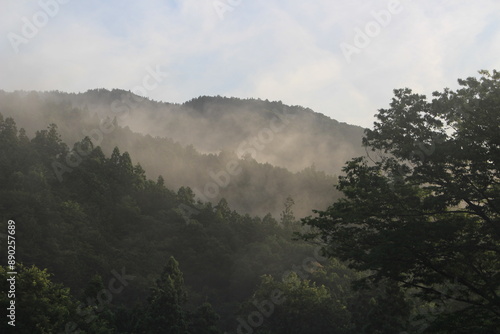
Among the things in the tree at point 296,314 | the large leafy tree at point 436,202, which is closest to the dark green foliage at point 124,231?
the tree at point 296,314

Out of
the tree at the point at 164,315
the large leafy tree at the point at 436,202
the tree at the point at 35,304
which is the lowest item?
the tree at the point at 164,315

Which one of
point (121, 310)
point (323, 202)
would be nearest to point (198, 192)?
point (323, 202)

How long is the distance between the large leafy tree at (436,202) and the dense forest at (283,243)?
5 cm

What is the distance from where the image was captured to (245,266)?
306 feet

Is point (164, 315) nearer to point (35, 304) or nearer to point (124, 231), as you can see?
point (35, 304)

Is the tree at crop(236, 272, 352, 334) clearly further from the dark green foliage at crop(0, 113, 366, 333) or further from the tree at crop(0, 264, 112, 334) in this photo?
the tree at crop(0, 264, 112, 334)

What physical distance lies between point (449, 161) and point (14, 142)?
112 m

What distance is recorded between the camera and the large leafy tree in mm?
17375

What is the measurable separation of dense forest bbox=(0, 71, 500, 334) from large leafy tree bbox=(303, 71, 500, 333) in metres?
0.05

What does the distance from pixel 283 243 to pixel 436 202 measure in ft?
281

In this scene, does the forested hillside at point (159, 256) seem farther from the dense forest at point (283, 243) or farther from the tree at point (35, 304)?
the tree at point (35, 304)

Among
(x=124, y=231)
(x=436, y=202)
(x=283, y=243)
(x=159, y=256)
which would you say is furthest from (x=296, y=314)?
(x=124, y=231)

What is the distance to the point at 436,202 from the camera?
17578 mm

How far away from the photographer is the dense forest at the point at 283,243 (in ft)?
59.1
